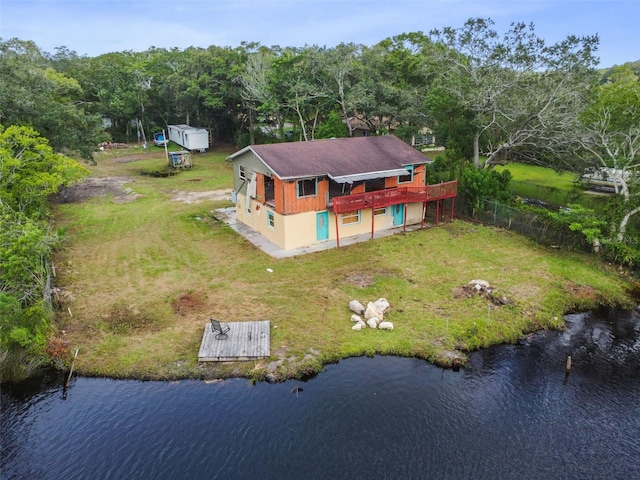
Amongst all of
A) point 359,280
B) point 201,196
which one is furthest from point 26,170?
point 359,280

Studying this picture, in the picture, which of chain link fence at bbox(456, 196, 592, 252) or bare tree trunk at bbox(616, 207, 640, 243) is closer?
bare tree trunk at bbox(616, 207, 640, 243)

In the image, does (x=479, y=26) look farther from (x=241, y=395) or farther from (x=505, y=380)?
(x=241, y=395)

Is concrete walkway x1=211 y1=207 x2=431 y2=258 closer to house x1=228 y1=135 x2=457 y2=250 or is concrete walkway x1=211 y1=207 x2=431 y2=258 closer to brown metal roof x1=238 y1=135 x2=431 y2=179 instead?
house x1=228 y1=135 x2=457 y2=250

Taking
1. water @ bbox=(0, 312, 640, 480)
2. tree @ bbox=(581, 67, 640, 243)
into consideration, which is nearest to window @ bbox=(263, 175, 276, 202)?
water @ bbox=(0, 312, 640, 480)

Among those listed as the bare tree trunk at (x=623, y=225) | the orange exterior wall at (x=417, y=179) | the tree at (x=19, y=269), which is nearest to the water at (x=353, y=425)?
the tree at (x=19, y=269)

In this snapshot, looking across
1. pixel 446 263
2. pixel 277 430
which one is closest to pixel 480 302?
pixel 446 263

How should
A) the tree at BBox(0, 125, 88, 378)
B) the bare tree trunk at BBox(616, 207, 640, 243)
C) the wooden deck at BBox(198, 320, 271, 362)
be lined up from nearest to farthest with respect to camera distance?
the tree at BBox(0, 125, 88, 378) → the wooden deck at BBox(198, 320, 271, 362) → the bare tree trunk at BBox(616, 207, 640, 243)

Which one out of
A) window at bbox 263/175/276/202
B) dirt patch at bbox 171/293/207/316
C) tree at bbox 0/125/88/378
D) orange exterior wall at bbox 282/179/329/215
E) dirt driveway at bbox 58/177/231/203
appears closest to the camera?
tree at bbox 0/125/88/378
